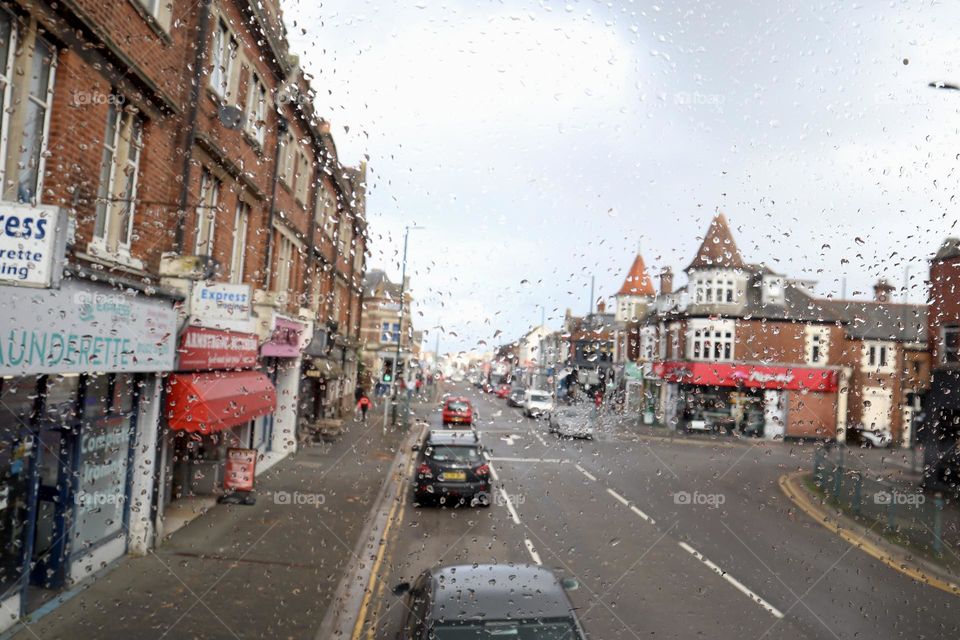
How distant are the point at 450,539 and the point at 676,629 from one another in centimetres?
428

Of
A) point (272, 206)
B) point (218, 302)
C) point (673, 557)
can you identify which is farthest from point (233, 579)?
point (272, 206)

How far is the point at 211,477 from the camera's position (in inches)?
451

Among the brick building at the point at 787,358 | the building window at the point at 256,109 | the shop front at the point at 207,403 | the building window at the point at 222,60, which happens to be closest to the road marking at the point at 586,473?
the brick building at the point at 787,358

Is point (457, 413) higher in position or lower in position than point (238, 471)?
lower

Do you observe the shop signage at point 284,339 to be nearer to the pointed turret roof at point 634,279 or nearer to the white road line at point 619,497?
the white road line at point 619,497

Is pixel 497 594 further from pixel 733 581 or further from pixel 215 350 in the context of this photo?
pixel 215 350

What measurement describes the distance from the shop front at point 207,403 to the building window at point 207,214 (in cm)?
150

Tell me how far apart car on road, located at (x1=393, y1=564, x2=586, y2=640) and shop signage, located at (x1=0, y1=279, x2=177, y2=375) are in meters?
3.64

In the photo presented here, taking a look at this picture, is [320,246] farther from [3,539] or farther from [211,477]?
[3,539]

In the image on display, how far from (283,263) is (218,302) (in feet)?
24.1

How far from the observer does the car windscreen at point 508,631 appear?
149 inches

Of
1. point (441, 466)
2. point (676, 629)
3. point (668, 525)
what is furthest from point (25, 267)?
point (668, 525)

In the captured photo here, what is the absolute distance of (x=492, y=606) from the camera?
404 cm

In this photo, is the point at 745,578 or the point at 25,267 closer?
the point at 25,267
